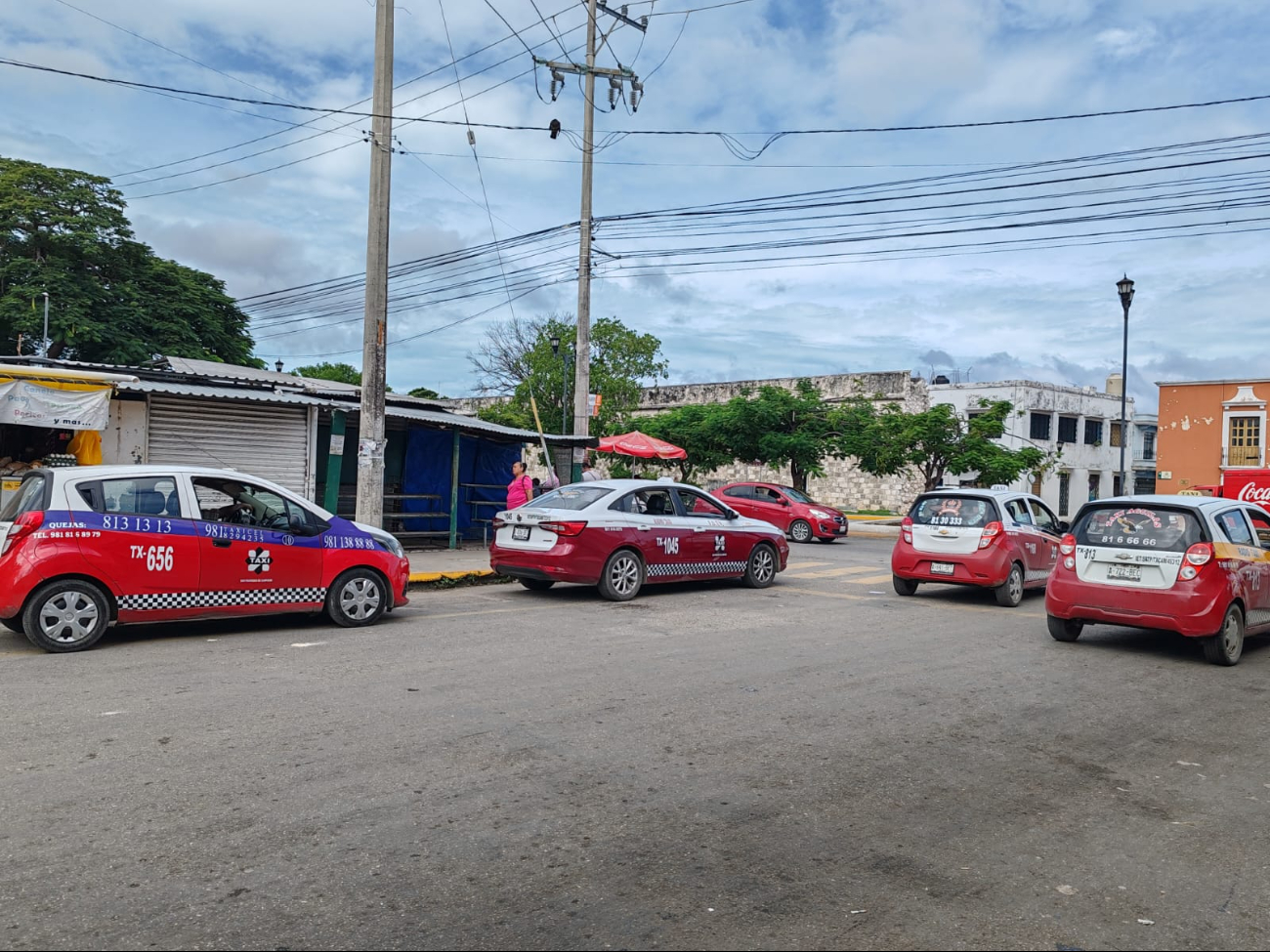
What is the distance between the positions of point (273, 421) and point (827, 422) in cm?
1869

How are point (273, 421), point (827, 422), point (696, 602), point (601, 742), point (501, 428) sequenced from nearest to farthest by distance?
1. point (601, 742)
2. point (696, 602)
3. point (273, 421)
4. point (501, 428)
5. point (827, 422)

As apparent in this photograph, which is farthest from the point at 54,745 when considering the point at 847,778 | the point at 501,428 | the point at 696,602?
the point at 501,428

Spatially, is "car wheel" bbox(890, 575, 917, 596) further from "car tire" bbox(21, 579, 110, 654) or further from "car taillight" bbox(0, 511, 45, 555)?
"car taillight" bbox(0, 511, 45, 555)

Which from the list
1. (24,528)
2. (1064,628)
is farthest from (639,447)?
(24,528)

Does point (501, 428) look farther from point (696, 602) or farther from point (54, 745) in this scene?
point (54, 745)

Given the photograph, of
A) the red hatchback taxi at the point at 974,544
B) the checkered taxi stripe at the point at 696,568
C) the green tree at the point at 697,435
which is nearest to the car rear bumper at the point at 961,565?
the red hatchback taxi at the point at 974,544

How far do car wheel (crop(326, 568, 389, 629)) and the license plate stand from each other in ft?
24.2

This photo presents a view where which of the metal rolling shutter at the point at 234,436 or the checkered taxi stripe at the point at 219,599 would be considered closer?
the checkered taxi stripe at the point at 219,599

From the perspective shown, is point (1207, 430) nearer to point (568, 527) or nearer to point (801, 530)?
point (801, 530)

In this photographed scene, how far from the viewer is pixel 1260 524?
10.9 meters

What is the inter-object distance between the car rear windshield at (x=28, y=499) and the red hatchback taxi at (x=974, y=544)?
10.2 meters

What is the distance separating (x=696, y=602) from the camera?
1276 cm

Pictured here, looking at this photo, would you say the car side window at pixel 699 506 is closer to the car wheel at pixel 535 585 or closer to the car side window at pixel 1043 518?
the car wheel at pixel 535 585

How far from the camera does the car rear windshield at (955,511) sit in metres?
13.3
